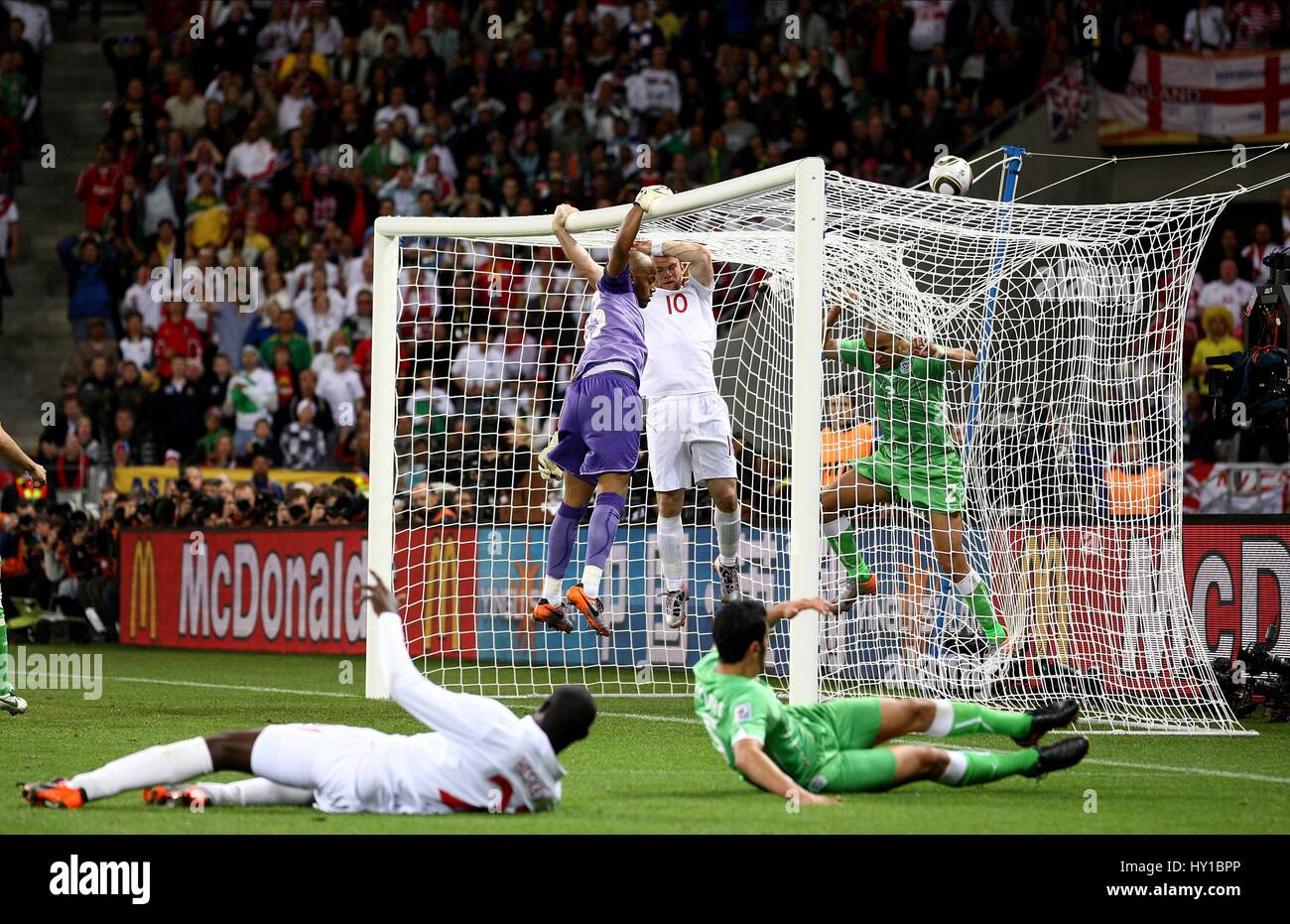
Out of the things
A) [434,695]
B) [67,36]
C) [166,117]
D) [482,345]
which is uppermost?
[67,36]

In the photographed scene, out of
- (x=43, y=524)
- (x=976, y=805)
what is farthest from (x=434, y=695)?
(x=43, y=524)

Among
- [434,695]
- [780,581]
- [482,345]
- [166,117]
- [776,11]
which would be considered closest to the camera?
[434,695]

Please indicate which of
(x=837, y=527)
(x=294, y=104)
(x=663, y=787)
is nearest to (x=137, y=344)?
(x=294, y=104)

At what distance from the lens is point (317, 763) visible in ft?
20.5

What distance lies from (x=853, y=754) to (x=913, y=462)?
13.0 feet

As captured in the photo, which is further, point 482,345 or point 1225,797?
point 482,345

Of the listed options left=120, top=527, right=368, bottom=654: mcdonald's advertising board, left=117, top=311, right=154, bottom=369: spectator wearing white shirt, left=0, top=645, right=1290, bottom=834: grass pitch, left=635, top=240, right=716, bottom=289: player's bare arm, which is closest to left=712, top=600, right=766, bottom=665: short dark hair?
left=0, top=645, right=1290, bottom=834: grass pitch

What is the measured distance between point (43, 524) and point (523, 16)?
932 cm

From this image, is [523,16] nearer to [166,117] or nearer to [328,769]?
[166,117]

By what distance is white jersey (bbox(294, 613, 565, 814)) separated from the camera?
6.05 metres

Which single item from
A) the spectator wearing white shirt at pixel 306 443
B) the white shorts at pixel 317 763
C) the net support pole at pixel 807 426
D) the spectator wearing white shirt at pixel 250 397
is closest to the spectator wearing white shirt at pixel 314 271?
the spectator wearing white shirt at pixel 250 397

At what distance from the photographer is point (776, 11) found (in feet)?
73.3

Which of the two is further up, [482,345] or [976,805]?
[482,345]

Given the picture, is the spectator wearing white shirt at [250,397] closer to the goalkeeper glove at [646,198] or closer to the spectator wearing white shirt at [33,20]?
the spectator wearing white shirt at [33,20]
